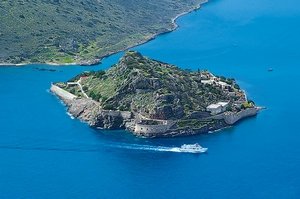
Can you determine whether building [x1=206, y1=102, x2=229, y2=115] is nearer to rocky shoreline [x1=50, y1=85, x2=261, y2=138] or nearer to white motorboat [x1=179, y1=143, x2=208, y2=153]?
rocky shoreline [x1=50, y1=85, x2=261, y2=138]

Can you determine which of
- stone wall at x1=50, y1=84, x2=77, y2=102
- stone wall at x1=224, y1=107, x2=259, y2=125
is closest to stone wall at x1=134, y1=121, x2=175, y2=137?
stone wall at x1=224, y1=107, x2=259, y2=125

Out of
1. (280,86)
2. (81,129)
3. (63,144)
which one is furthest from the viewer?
(280,86)

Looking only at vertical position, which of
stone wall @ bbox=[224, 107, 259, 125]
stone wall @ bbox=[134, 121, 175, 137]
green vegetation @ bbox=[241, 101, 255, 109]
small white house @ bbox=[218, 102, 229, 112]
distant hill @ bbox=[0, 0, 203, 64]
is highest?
distant hill @ bbox=[0, 0, 203, 64]

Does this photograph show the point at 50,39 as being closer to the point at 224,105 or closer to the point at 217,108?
the point at 224,105

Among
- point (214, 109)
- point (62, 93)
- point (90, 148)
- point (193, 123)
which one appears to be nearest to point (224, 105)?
point (214, 109)

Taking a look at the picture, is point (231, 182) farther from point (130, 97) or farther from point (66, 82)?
point (66, 82)

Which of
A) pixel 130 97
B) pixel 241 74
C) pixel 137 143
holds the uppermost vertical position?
pixel 241 74

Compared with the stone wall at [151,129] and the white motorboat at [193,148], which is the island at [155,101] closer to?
the stone wall at [151,129]

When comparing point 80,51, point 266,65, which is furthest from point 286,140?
point 80,51
